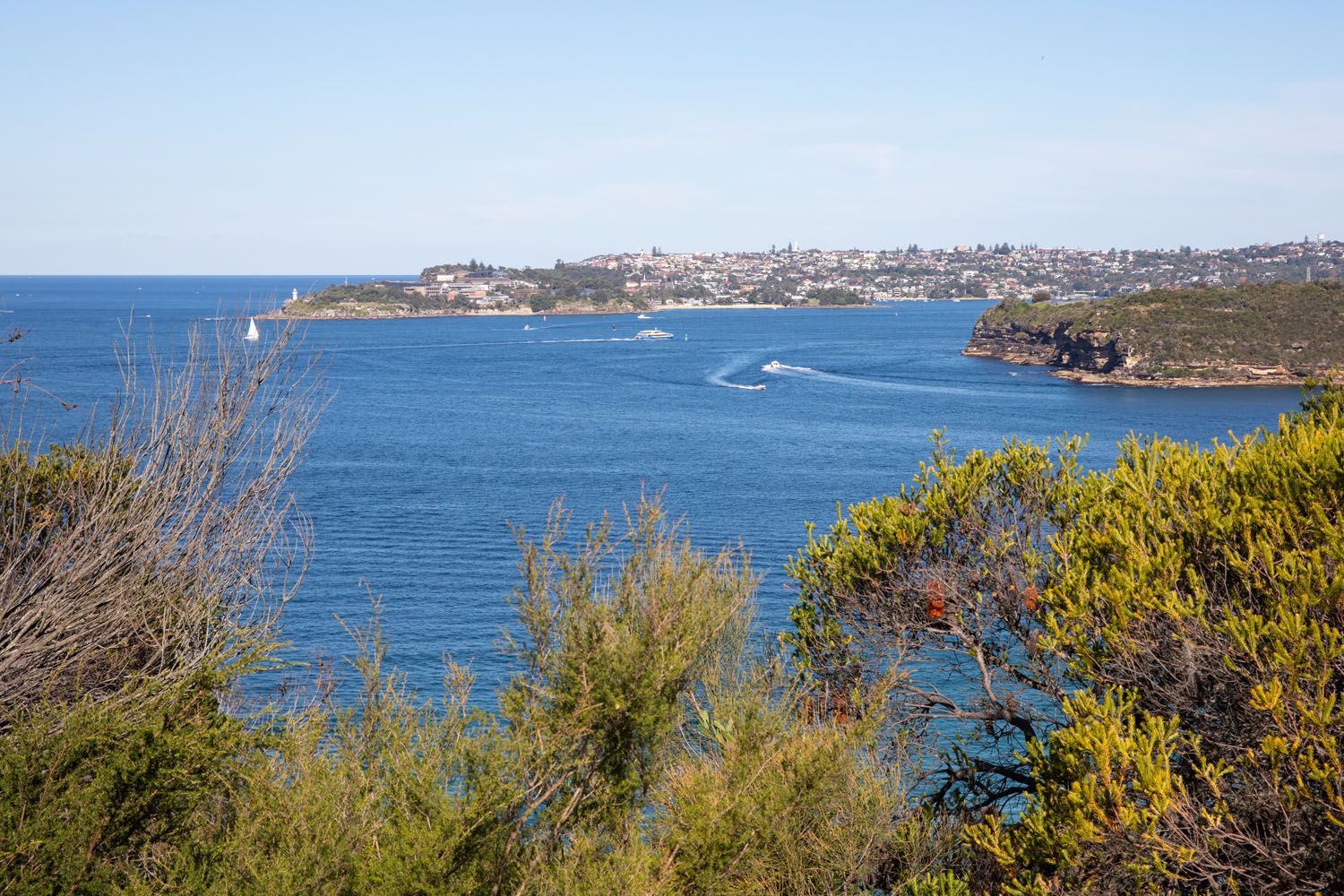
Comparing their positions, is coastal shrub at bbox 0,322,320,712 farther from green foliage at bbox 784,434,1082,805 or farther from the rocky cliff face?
the rocky cliff face

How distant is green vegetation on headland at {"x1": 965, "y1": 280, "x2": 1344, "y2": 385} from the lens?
89000 mm

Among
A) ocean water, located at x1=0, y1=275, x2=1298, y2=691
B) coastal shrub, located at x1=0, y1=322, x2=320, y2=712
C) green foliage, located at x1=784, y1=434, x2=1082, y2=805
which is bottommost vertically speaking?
ocean water, located at x1=0, y1=275, x2=1298, y2=691

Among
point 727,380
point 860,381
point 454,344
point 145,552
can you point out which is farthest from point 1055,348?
point 145,552

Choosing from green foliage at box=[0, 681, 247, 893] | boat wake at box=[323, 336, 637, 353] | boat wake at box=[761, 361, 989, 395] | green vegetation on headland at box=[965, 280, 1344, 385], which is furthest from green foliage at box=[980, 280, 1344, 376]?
green foliage at box=[0, 681, 247, 893]

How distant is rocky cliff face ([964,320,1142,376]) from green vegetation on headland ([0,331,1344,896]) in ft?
286

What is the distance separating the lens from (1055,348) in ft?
349

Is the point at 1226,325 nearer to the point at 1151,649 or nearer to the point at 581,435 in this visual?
the point at 581,435

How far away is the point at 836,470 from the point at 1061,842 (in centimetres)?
4397

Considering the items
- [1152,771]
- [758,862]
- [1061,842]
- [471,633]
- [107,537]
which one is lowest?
[471,633]

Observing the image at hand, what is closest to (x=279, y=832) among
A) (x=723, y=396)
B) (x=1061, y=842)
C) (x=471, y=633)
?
(x=1061, y=842)

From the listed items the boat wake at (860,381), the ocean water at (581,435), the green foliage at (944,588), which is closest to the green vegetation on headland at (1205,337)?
the ocean water at (581,435)

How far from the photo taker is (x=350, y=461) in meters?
53.3

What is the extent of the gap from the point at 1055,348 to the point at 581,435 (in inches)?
2378

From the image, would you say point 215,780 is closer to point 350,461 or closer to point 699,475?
point 699,475
